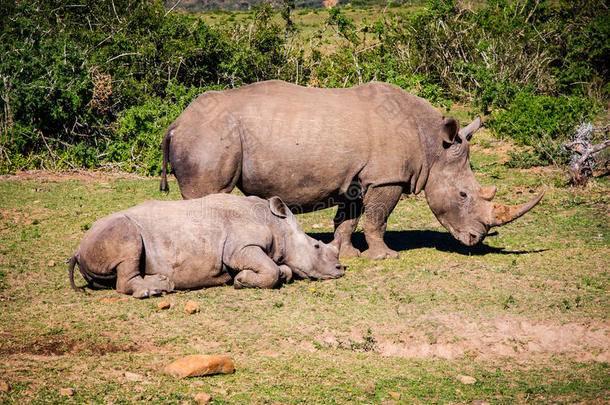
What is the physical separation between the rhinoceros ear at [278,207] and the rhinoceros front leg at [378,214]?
1.31 meters

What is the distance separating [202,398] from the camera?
500cm

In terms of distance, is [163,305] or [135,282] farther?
[135,282]

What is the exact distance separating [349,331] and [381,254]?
9.40 ft

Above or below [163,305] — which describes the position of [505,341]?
above

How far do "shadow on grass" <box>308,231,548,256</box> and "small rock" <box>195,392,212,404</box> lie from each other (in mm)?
5469

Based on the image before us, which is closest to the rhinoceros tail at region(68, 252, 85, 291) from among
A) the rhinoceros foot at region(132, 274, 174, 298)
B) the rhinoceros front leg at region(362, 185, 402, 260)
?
the rhinoceros foot at region(132, 274, 174, 298)

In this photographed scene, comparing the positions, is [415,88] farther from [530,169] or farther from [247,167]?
[247,167]

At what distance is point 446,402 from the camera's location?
17.0 ft

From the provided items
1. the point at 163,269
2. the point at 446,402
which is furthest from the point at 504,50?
the point at 446,402

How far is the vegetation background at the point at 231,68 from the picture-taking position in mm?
14289

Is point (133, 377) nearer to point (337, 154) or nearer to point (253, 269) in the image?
point (253, 269)

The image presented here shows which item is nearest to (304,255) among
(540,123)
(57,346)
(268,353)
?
(268,353)

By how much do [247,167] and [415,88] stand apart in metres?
8.06

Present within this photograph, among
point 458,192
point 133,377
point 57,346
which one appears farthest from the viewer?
point 458,192
